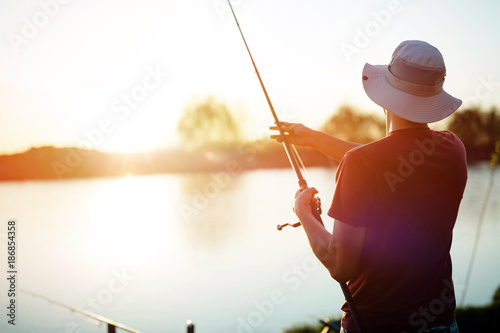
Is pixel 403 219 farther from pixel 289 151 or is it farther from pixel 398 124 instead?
pixel 289 151

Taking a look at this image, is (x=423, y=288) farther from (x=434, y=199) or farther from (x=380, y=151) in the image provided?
(x=380, y=151)

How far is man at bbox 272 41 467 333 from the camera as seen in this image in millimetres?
1281

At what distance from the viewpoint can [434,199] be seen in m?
1.36

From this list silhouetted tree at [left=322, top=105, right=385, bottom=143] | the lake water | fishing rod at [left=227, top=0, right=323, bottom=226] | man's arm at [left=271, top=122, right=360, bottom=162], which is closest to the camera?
fishing rod at [left=227, top=0, right=323, bottom=226]

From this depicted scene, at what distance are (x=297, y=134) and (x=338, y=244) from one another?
93cm

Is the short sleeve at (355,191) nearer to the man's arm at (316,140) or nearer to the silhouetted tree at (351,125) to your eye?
the man's arm at (316,140)

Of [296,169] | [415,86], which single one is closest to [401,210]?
[415,86]

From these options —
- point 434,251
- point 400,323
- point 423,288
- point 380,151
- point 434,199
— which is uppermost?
point 380,151

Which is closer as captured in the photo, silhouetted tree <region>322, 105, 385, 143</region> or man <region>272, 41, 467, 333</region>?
man <region>272, 41, 467, 333</region>

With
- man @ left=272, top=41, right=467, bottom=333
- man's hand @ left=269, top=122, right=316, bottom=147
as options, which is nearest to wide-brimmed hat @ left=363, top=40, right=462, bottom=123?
man @ left=272, top=41, right=467, bottom=333

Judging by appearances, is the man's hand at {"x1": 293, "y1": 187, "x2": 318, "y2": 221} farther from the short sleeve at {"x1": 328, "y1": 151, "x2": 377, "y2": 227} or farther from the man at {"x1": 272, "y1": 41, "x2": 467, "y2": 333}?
the short sleeve at {"x1": 328, "y1": 151, "x2": 377, "y2": 227}

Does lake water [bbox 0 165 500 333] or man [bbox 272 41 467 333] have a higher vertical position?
man [bbox 272 41 467 333]

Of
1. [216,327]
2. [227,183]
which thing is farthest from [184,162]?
[216,327]

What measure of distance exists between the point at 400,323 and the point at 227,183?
46.1 metres
